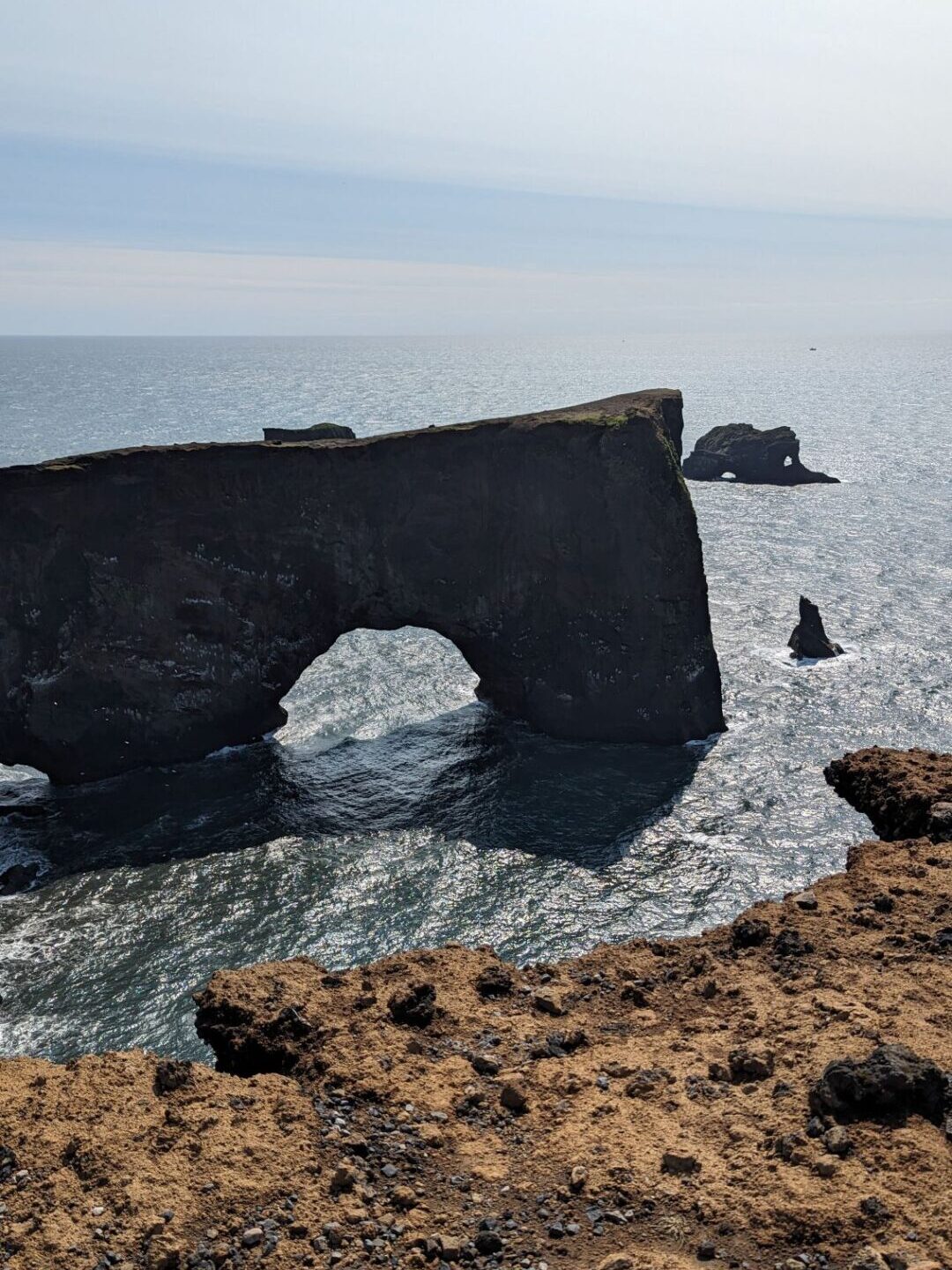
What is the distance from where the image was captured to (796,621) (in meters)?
70.4

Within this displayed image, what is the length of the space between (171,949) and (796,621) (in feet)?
161

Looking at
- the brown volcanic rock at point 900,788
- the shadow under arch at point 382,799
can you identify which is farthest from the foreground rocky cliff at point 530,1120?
the shadow under arch at point 382,799

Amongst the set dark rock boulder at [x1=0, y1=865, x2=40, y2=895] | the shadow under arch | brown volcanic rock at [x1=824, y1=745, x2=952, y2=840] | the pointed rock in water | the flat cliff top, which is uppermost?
the flat cliff top

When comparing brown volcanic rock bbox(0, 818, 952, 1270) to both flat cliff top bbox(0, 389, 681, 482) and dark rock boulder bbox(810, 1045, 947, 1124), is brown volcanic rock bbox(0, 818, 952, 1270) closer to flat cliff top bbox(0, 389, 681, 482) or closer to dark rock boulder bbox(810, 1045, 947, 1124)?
dark rock boulder bbox(810, 1045, 947, 1124)

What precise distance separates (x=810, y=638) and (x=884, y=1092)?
4868 centimetres

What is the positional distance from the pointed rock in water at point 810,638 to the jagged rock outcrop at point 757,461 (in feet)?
216

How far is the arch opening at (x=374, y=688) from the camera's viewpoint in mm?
A: 54250

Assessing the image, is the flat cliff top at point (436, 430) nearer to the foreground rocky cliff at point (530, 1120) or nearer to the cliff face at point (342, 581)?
the cliff face at point (342, 581)

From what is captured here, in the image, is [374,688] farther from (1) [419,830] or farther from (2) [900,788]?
(2) [900,788]

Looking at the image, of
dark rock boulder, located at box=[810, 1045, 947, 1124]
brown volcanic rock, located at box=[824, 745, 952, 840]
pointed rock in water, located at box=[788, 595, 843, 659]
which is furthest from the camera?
pointed rock in water, located at box=[788, 595, 843, 659]

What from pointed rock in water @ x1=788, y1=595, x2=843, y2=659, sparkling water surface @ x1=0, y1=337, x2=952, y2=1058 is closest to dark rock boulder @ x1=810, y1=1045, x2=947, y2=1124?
sparkling water surface @ x1=0, y1=337, x2=952, y2=1058

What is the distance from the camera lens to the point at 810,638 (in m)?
61.8

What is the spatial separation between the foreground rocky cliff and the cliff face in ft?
99.5

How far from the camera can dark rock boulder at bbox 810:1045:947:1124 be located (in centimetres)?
1572
